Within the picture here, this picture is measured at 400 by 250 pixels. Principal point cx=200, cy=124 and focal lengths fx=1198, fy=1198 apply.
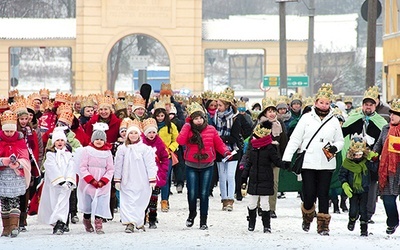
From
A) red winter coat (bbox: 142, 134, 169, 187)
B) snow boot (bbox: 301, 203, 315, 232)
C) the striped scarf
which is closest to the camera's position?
snow boot (bbox: 301, 203, 315, 232)

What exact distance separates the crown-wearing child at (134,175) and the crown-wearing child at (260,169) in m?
1.25

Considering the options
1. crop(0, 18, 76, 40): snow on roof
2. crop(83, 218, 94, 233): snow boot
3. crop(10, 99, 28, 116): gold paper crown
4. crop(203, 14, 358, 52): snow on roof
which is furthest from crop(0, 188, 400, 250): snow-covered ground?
crop(203, 14, 358, 52): snow on roof

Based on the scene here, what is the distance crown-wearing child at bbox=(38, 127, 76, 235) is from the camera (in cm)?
1529

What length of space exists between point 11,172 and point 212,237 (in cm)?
264

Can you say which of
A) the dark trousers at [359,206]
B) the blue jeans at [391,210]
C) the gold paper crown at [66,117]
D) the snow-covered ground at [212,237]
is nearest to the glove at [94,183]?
the snow-covered ground at [212,237]

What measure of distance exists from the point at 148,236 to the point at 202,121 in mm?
2100

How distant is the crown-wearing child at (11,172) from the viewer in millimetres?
14844

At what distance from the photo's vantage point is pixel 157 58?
87250 millimetres

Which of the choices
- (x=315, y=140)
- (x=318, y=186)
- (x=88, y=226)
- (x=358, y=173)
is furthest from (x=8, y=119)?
(x=358, y=173)

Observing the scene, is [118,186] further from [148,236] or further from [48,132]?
[48,132]

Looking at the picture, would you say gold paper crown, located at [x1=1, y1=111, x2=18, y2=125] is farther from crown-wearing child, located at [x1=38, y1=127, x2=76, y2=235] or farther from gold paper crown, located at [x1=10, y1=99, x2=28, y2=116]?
gold paper crown, located at [x1=10, y1=99, x2=28, y2=116]

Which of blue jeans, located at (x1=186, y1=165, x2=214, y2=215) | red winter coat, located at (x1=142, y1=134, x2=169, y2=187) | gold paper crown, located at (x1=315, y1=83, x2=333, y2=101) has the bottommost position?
blue jeans, located at (x1=186, y1=165, x2=214, y2=215)

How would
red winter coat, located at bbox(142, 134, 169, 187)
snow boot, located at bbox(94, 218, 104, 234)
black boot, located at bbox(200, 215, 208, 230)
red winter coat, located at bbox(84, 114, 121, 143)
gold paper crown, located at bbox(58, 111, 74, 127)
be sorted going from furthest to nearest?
red winter coat, located at bbox(84, 114, 121, 143), gold paper crown, located at bbox(58, 111, 74, 127), red winter coat, located at bbox(142, 134, 169, 187), black boot, located at bbox(200, 215, 208, 230), snow boot, located at bbox(94, 218, 104, 234)

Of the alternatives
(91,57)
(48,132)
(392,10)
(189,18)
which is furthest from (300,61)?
(48,132)
